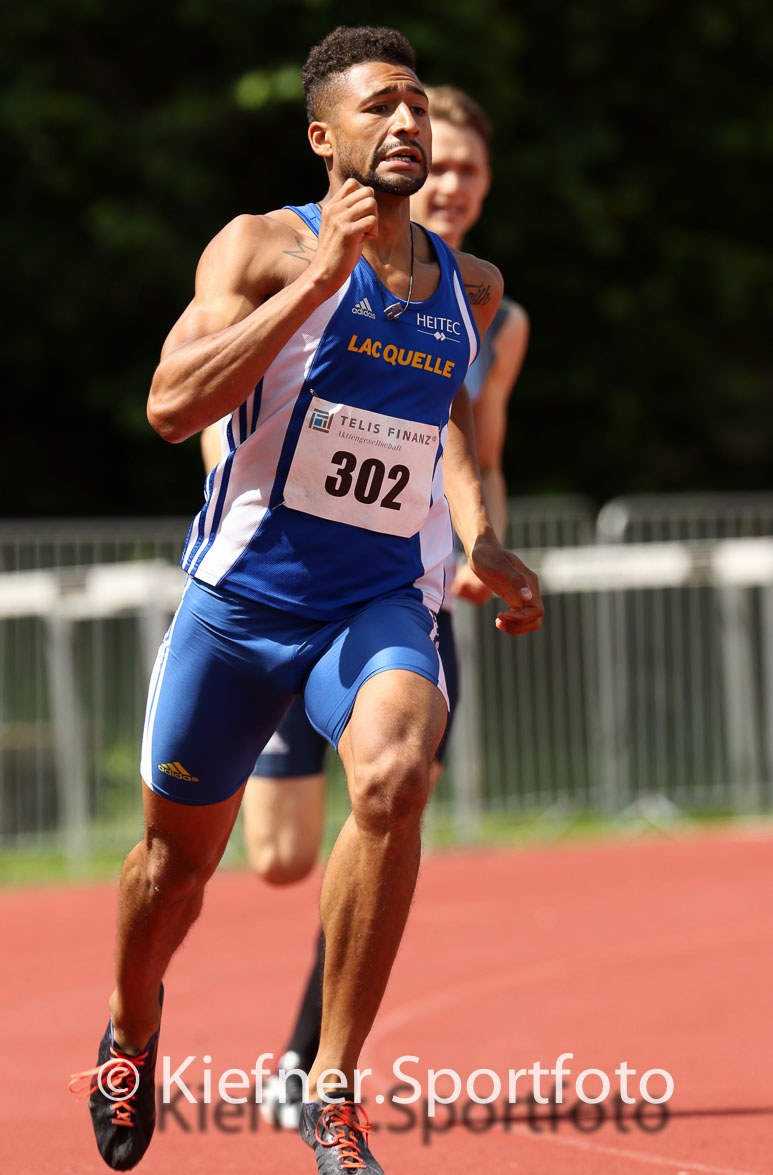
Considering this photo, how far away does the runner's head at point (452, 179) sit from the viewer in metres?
5.89

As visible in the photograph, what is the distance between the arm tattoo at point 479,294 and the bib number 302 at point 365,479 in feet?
1.91

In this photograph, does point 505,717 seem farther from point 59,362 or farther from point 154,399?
point 154,399

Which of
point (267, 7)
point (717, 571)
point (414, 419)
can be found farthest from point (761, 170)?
point (414, 419)

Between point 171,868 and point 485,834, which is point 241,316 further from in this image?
point 485,834

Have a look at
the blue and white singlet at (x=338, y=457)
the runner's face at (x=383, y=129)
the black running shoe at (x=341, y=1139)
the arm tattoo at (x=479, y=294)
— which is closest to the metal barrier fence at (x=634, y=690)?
the arm tattoo at (x=479, y=294)

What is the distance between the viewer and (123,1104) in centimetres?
430

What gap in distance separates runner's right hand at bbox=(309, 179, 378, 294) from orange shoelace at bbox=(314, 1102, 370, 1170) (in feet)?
5.69

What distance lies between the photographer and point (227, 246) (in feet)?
12.9

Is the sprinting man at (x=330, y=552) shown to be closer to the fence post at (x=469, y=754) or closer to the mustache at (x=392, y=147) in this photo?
the mustache at (x=392, y=147)

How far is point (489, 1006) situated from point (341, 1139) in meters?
3.49

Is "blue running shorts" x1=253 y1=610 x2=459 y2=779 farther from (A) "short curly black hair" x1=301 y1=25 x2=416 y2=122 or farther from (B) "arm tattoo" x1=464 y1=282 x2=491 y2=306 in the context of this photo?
(A) "short curly black hair" x1=301 y1=25 x2=416 y2=122

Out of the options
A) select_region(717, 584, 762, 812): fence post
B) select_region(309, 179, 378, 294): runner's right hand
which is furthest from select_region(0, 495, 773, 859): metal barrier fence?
select_region(309, 179, 378, 294): runner's right hand

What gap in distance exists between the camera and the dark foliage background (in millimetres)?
16609

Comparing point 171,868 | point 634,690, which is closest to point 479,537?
point 171,868
